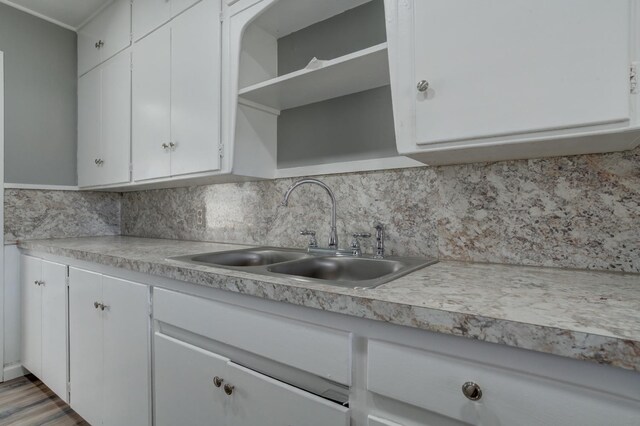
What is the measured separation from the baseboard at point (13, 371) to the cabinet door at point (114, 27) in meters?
2.20

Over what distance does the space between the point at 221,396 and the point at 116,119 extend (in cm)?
197

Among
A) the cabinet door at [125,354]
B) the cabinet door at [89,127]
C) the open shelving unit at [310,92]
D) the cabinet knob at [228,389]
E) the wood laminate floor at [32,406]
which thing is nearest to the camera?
the cabinet knob at [228,389]

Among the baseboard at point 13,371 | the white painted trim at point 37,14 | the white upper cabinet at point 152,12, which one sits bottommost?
the baseboard at point 13,371

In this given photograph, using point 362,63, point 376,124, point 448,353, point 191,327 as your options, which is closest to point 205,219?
point 191,327

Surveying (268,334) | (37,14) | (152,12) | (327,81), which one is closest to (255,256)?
(268,334)

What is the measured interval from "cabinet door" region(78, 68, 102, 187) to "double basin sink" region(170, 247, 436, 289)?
4.79 feet

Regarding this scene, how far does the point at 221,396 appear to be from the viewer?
101 cm

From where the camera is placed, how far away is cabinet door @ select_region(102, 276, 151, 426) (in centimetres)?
131

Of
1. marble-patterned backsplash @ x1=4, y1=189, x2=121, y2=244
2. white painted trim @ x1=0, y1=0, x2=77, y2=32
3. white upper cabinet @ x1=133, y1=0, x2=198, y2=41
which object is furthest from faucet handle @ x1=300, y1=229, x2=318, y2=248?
white painted trim @ x1=0, y1=0, x2=77, y2=32

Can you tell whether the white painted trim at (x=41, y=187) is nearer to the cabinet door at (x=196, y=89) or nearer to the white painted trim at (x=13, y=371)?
the white painted trim at (x=13, y=371)

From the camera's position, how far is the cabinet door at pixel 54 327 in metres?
1.79

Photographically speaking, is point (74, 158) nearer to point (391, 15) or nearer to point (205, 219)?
point (205, 219)

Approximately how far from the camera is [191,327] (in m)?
1.12

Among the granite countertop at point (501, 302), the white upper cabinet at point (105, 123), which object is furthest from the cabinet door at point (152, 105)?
the granite countertop at point (501, 302)
